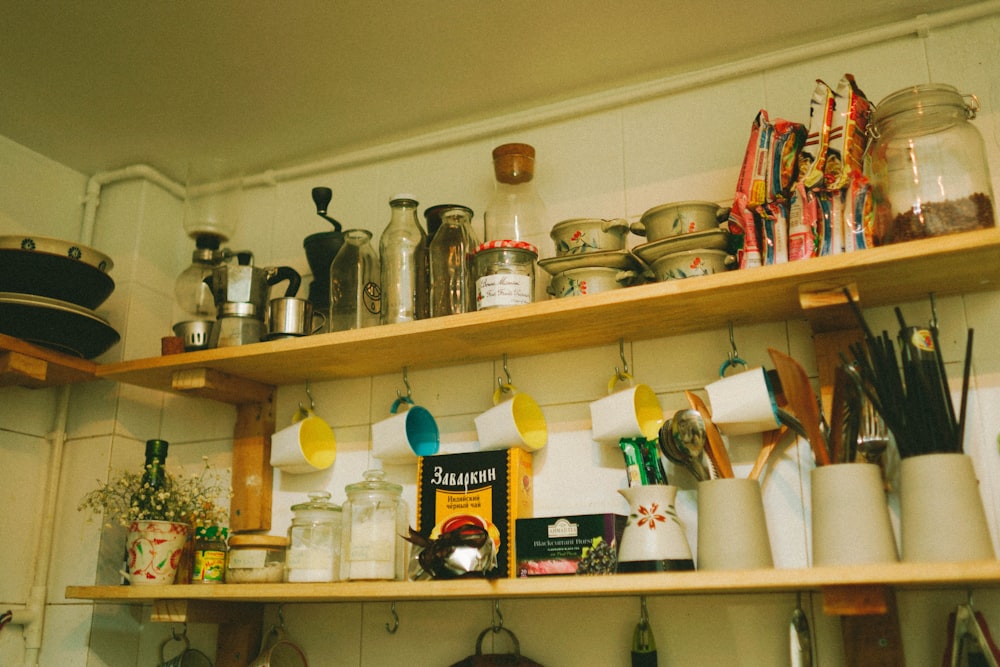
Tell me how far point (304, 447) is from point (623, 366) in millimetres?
684

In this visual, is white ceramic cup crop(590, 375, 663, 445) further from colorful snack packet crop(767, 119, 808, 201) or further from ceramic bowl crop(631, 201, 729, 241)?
colorful snack packet crop(767, 119, 808, 201)

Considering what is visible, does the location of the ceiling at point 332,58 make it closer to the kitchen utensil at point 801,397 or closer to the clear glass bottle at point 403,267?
the clear glass bottle at point 403,267

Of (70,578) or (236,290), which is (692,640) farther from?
(70,578)

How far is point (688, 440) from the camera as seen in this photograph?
1.36 meters

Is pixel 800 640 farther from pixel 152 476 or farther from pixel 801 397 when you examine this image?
pixel 152 476

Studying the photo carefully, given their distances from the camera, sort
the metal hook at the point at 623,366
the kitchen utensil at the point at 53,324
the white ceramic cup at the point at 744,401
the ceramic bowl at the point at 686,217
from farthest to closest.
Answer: the kitchen utensil at the point at 53,324 < the metal hook at the point at 623,366 < the ceramic bowl at the point at 686,217 < the white ceramic cup at the point at 744,401

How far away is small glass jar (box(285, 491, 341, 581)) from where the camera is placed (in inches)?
60.4

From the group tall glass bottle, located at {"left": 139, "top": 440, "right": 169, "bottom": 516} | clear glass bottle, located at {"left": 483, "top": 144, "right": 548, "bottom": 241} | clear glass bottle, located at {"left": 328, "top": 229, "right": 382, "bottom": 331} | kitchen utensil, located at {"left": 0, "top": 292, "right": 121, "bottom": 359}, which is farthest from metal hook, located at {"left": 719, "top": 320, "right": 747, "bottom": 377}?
kitchen utensil, located at {"left": 0, "top": 292, "right": 121, "bottom": 359}

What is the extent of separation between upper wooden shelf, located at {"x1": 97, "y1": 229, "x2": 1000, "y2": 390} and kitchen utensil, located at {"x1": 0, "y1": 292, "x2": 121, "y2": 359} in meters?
0.07

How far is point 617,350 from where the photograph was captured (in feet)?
5.32

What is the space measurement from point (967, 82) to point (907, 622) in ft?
3.07

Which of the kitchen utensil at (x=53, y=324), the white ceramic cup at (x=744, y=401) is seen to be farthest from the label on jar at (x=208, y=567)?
the white ceramic cup at (x=744, y=401)

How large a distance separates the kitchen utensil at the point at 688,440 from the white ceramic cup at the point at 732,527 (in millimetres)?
53

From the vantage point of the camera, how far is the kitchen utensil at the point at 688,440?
136 cm
